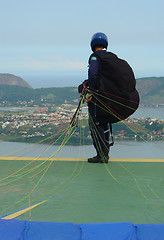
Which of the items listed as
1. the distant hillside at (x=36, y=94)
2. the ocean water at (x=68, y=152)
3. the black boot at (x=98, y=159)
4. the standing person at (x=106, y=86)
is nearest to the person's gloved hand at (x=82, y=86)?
the standing person at (x=106, y=86)

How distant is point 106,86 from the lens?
466cm

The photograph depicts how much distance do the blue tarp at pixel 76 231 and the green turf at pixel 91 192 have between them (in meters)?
0.40

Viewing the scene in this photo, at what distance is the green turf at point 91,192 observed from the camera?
313 centimetres

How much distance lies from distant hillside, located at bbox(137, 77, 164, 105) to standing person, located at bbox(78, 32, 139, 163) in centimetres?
4625

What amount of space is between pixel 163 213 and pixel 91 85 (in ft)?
7.19

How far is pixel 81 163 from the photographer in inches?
210

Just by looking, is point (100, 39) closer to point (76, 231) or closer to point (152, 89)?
point (76, 231)

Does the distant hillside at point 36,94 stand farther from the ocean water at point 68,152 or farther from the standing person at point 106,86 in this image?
Result: the standing person at point 106,86

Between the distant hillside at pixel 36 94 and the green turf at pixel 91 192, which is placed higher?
the distant hillside at pixel 36 94

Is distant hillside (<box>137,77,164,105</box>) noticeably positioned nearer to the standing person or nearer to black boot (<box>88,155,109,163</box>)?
black boot (<box>88,155,109,163</box>)

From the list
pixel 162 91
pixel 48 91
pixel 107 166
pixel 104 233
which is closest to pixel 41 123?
Answer: pixel 48 91

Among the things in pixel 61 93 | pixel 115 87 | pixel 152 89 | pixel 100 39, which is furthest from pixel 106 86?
pixel 152 89

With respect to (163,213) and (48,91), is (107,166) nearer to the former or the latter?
(163,213)

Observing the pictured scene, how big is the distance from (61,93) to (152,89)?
52.9 ft
